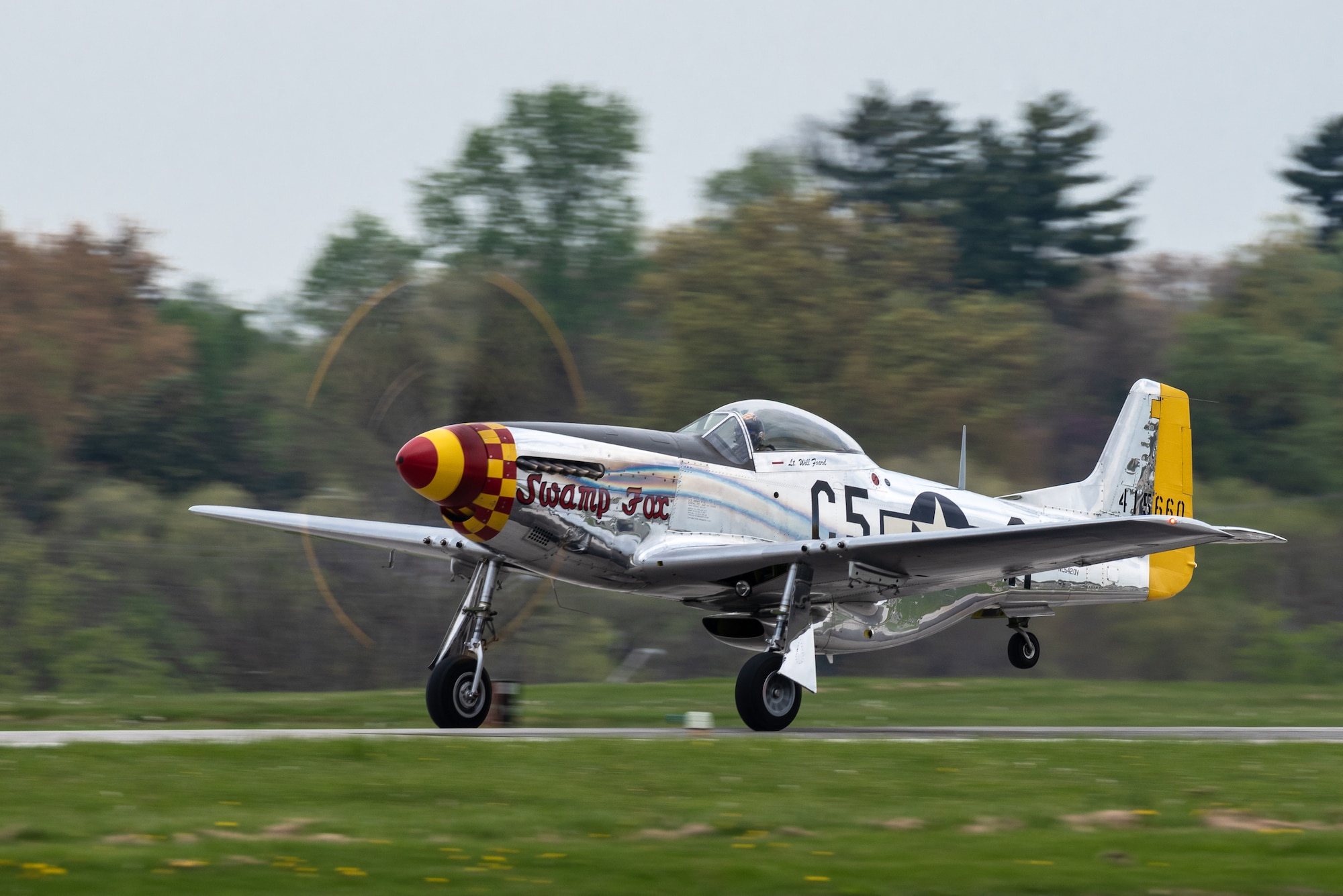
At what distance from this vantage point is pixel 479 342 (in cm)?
1418

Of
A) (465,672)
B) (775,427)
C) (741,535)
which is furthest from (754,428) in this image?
(465,672)

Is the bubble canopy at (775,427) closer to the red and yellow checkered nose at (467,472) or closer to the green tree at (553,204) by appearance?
the red and yellow checkered nose at (467,472)

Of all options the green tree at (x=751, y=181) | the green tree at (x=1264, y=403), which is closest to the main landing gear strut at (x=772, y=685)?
the green tree at (x=1264, y=403)

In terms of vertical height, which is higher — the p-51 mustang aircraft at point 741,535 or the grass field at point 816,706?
the p-51 mustang aircraft at point 741,535

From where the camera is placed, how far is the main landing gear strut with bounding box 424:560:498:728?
13.4m

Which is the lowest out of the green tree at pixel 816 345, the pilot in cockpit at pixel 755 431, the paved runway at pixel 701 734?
the paved runway at pixel 701 734

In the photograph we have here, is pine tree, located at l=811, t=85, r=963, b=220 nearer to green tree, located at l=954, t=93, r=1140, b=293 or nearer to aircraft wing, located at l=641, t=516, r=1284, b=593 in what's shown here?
green tree, located at l=954, t=93, r=1140, b=293

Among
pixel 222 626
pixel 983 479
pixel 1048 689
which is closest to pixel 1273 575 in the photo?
pixel 983 479

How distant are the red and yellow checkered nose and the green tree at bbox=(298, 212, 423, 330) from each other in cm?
2923

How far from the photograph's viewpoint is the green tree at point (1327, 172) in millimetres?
63656

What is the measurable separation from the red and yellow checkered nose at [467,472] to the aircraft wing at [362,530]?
4.80ft

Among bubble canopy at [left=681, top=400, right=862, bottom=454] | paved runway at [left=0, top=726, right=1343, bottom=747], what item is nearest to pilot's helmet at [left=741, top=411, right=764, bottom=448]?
bubble canopy at [left=681, top=400, right=862, bottom=454]

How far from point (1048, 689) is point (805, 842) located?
1525 cm

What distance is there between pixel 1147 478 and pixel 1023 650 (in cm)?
266
